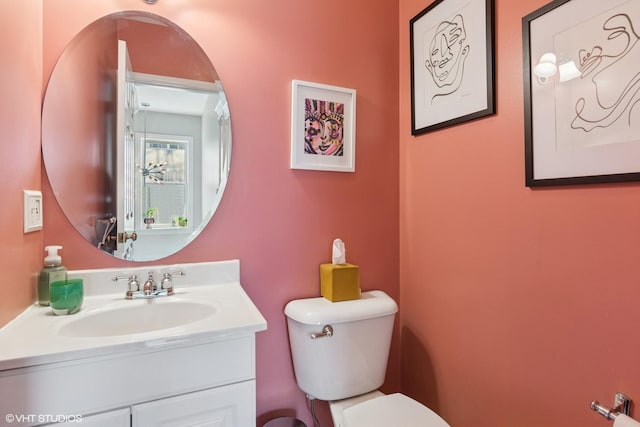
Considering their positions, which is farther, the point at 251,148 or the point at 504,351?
the point at 251,148

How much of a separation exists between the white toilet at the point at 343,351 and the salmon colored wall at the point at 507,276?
9.6 inches

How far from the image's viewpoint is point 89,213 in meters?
1.13

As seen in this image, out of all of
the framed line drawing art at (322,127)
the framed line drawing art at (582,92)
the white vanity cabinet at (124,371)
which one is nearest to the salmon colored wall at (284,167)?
the framed line drawing art at (322,127)

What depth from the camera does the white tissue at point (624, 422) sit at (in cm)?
73

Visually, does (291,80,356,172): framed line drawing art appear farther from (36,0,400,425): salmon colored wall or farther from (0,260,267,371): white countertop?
(0,260,267,371): white countertop

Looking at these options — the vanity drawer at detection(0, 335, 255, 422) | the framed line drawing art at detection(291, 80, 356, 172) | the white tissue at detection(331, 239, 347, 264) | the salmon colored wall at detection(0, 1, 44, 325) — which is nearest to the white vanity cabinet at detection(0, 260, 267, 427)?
the vanity drawer at detection(0, 335, 255, 422)

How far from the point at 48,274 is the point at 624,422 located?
1.54m

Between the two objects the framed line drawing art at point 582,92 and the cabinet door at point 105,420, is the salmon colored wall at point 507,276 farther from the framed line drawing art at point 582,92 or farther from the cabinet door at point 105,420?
the cabinet door at point 105,420

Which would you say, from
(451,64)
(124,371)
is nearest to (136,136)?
(124,371)

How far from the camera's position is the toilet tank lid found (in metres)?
1.22

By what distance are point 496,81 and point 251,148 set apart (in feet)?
2.97

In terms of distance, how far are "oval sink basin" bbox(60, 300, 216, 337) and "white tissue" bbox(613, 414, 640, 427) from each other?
3.51 ft

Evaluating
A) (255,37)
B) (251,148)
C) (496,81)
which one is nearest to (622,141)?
(496,81)

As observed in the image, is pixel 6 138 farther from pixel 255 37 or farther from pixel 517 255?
pixel 517 255
